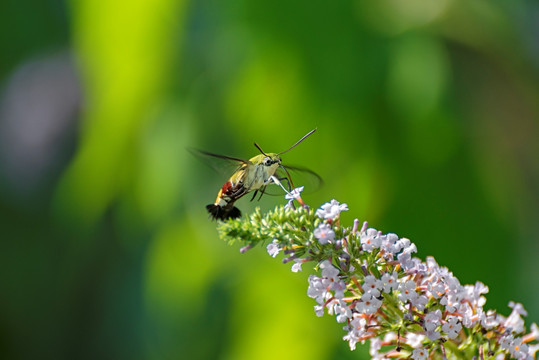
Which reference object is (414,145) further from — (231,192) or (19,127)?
(19,127)

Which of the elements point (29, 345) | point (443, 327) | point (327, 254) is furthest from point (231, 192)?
point (29, 345)

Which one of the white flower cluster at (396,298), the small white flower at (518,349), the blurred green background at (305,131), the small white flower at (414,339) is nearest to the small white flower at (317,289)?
the white flower cluster at (396,298)

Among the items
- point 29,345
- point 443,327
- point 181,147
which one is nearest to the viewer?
point 443,327

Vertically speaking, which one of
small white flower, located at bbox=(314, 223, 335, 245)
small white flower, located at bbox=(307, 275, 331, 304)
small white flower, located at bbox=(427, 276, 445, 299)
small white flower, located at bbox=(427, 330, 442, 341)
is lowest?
small white flower, located at bbox=(427, 330, 442, 341)

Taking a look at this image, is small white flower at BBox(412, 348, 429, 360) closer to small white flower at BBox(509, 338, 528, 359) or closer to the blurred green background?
small white flower at BBox(509, 338, 528, 359)

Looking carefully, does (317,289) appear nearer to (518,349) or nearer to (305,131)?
(518,349)

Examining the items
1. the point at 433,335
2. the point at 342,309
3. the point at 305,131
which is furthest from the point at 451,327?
the point at 305,131

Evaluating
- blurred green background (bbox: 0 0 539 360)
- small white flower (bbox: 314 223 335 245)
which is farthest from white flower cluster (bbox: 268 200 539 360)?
blurred green background (bbox: 0 0 539 360)

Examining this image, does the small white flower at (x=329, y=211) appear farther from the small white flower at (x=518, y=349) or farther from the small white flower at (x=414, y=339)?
the small white flower at (x=518, y=349)
